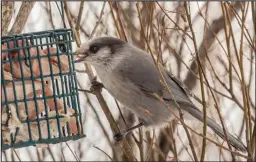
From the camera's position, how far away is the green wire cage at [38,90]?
2.66 m

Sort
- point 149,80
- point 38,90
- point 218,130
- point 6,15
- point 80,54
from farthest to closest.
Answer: point 149,80 < point 218,130 < point 80,54 < point 6,15 < point 38,90

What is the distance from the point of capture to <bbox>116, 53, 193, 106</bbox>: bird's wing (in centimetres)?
349

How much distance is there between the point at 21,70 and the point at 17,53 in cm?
10

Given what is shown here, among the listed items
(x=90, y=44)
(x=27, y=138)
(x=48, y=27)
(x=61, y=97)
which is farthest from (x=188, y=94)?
Answer: (x=48, y=27)

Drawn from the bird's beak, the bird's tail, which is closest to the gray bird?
the bird's tail

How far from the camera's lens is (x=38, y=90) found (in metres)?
2.77

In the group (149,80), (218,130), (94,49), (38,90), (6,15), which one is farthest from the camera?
(149,80)

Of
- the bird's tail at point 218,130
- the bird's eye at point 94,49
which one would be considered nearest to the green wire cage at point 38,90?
the bird's eye at point 94,49

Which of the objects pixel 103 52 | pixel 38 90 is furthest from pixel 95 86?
pixel 38 90

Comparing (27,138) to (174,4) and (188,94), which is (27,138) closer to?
(188,94)

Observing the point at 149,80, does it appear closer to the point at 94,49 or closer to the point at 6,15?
the point at 94,49

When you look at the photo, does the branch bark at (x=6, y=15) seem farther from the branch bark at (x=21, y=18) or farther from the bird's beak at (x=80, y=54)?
the bird's beak at (x=80, y=54)

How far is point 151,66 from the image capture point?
11.7 ft

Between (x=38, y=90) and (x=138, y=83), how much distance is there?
925 millimetres
